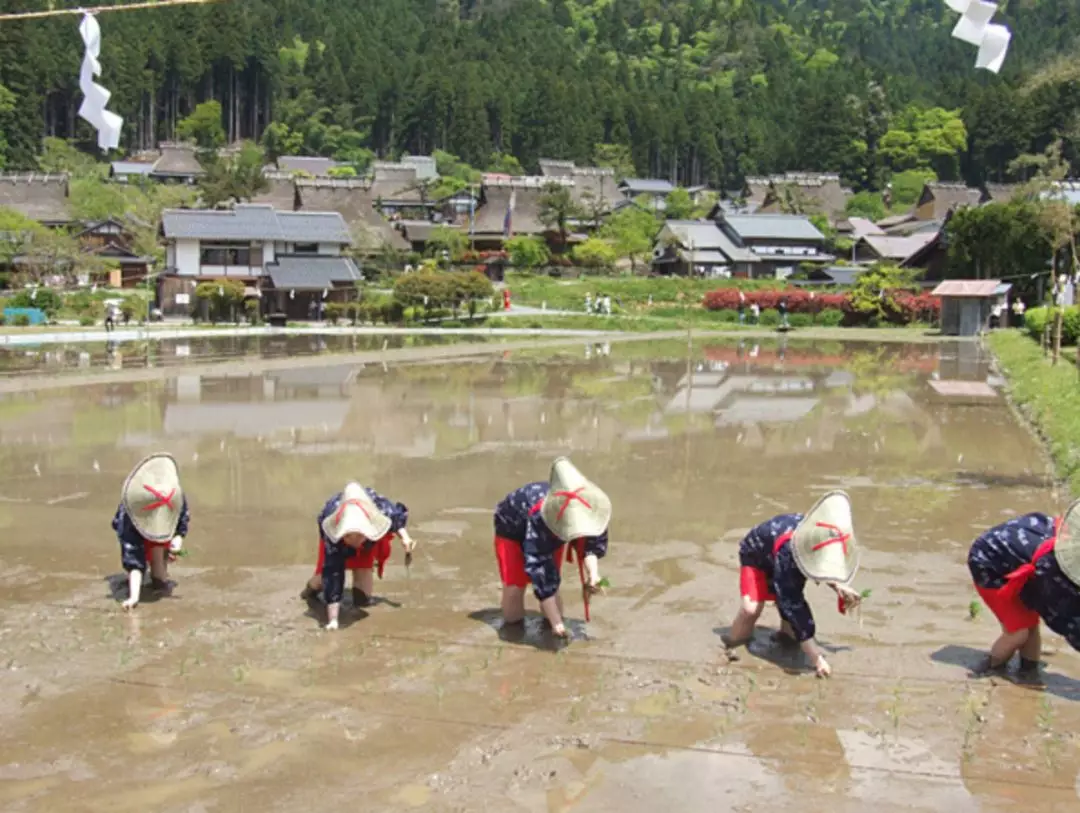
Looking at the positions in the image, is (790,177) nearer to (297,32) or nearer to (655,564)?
(297,32)

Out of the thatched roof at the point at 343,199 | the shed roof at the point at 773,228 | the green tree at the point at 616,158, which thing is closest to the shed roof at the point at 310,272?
the thatched roof at the point at 343,199

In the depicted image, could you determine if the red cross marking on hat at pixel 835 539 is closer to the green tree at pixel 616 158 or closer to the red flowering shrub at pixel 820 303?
the red flowering shrub at pixel 820 303

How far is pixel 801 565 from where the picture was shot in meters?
6.83

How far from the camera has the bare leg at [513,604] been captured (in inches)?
305

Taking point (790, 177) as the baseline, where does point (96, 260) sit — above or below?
below

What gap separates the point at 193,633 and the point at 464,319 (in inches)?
1545

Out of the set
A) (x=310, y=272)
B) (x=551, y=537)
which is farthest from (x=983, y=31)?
(x=310, y=272)

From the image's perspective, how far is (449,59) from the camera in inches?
4476

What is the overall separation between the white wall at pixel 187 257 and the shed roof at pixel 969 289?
30.8m

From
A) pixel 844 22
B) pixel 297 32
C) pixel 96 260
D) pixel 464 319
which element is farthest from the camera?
pixel 844 22

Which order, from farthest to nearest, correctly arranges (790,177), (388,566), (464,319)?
(790,177) < (464,319) < (388,566)

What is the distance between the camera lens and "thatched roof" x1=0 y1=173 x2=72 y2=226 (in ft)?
202

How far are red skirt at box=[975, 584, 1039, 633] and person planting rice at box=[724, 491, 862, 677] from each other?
2.73ft

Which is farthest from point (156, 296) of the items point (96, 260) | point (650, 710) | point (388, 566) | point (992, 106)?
point (992, 106)
